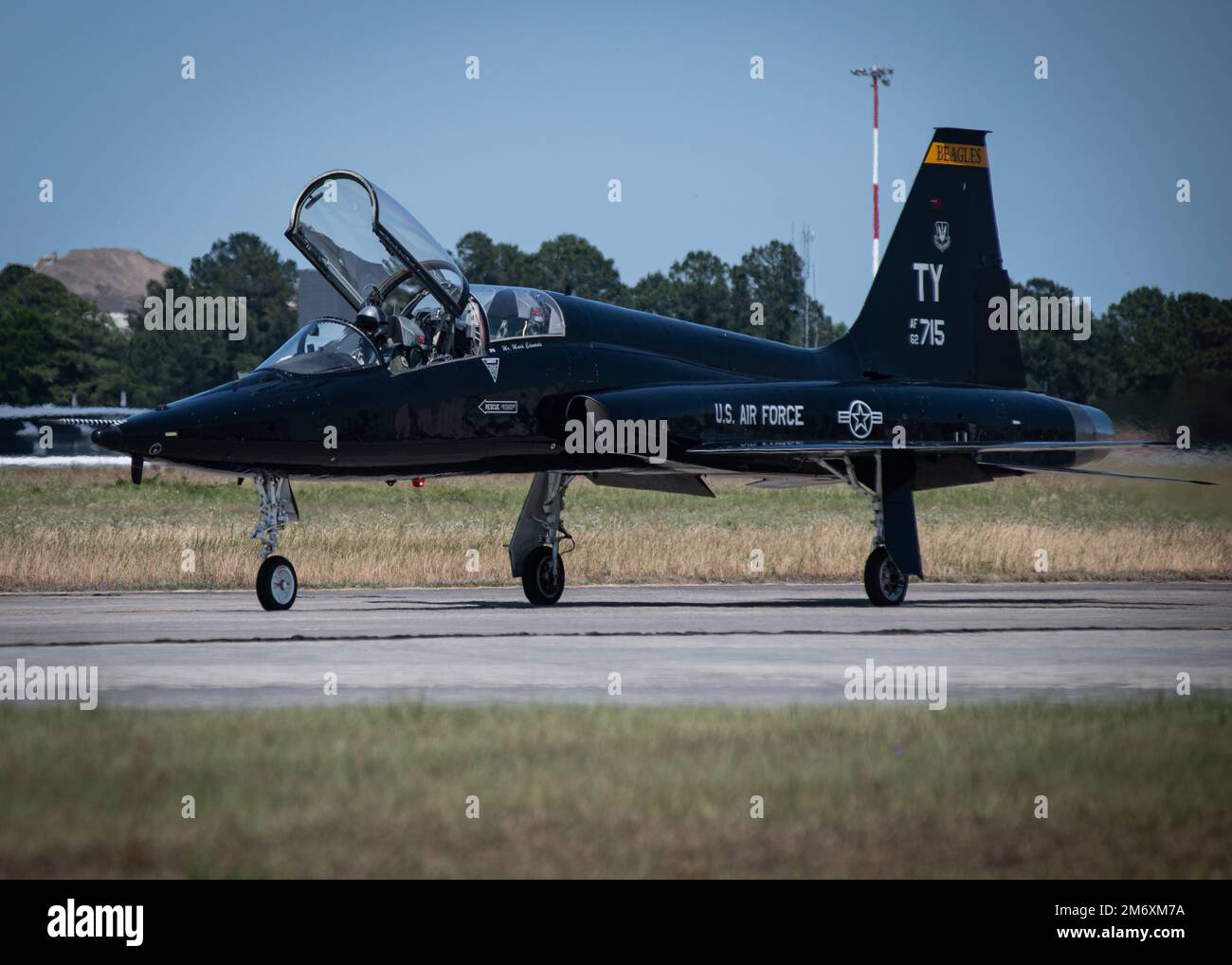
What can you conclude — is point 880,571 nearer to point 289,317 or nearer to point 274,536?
point 274,536

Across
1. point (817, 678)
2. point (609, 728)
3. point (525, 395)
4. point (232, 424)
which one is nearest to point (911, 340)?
point (525, 395)

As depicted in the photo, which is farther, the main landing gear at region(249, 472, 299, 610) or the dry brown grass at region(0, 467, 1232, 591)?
the dry brown grass at region(0, 467, 1232, 591)

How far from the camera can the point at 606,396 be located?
61.9ft

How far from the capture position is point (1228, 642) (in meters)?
15.2

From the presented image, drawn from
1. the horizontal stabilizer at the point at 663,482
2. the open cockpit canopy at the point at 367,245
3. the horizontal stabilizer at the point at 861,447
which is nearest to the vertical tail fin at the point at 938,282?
the horizontal stabilizer at the point at 861,447

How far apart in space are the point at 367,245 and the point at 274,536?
3308 mm

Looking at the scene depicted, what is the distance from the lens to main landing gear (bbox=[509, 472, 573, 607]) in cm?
1988

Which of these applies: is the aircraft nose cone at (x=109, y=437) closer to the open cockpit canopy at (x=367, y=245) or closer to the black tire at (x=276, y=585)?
the black tire at (x=276, y=585)

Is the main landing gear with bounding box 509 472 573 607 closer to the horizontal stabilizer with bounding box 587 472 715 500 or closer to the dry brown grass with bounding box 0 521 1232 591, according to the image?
the horizontal stabilizer with bounding box 587 472 715 500

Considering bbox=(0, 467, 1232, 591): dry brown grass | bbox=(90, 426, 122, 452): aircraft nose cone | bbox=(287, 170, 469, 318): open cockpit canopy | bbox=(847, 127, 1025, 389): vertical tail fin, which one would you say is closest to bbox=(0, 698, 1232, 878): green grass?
bbox=(90, 426, 122, 452): aircraft nose cone

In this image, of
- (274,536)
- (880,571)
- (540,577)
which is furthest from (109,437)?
(880,571)
